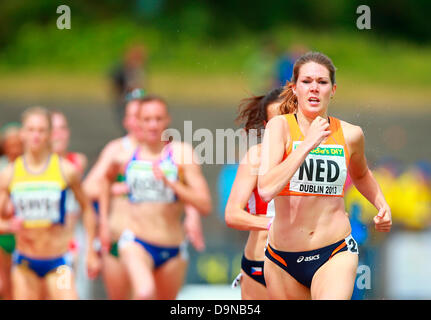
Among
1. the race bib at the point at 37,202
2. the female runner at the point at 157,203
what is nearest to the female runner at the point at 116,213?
the female runner at the point at 157,203

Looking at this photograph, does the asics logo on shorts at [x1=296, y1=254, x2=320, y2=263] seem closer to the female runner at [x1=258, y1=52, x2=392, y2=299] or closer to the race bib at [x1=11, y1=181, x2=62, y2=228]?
the female runner at [x1=258, y1=52, x2=392, y2=299]

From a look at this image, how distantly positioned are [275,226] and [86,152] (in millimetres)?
14818

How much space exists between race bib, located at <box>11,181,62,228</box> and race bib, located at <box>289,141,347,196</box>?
9.70ft

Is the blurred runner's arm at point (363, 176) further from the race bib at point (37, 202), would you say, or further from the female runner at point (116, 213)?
the race bib at point (37, 202)

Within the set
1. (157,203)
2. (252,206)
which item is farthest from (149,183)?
(252,206)

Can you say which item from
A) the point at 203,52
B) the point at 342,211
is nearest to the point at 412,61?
the point at 203,52

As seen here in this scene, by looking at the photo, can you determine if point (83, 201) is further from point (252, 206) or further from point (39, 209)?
point (252, 206)

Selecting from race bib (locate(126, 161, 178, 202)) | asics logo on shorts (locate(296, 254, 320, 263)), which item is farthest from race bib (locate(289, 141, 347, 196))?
race bib (locate(126, 161, 178, 202))

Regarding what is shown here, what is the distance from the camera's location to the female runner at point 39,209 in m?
7.41

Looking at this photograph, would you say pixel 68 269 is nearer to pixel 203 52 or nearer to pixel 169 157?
pixel 169 157

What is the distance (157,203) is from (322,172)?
9.02ft

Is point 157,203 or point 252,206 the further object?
point 157,203

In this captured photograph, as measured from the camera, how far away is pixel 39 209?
7.43 meters
